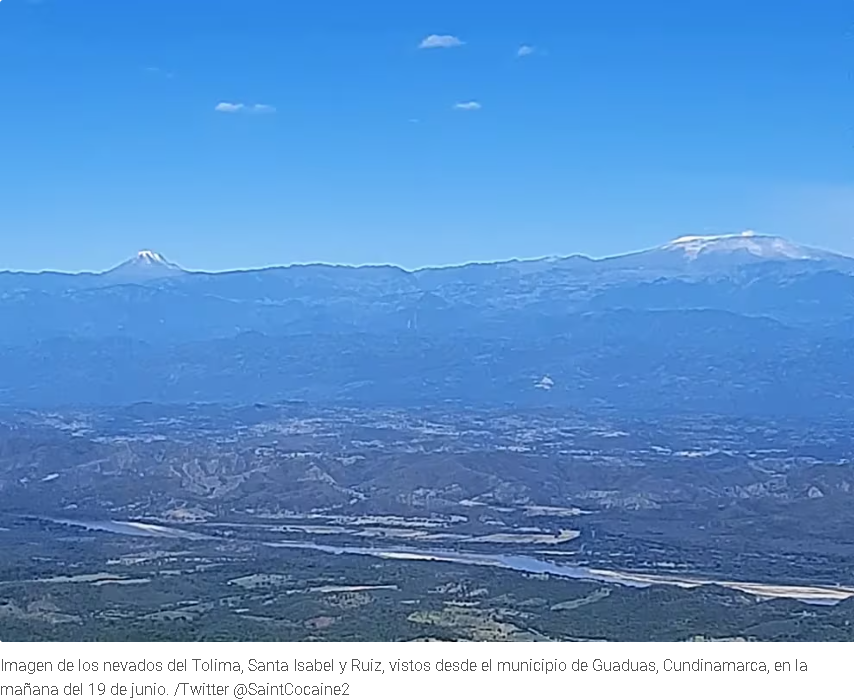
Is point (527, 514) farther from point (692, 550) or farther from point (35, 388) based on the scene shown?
point (35, 388)

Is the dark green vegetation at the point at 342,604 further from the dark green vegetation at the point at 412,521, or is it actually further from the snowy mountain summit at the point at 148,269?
the snowy mountain summit at the point at 148,269

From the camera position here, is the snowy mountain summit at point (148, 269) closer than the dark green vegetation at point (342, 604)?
No

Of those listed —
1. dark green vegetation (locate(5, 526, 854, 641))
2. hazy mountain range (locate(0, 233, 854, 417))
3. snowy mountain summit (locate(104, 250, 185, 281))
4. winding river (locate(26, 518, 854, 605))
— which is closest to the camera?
dark green vegetation (locate(5, 526, 854, 641))

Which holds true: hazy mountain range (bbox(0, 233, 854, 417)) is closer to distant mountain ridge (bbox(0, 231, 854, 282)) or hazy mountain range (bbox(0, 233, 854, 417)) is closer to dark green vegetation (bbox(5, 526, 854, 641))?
distant mountain ridge (bbox(0, 231, 854, 282))

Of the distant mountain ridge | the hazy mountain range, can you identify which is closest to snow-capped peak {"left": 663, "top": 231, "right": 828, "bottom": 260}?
the distant mountain ridge

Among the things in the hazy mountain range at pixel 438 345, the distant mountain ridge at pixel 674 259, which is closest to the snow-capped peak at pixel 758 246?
the distant mountain ridge at pixel 674 259
